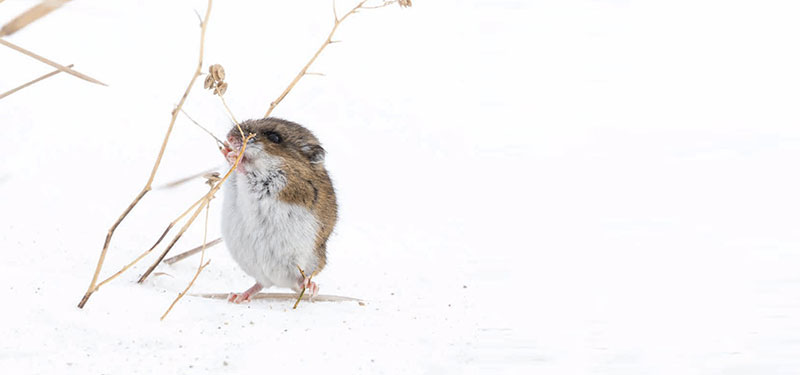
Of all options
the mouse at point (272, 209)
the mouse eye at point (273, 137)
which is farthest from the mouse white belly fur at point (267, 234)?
the mouse eye at point (273, 137)

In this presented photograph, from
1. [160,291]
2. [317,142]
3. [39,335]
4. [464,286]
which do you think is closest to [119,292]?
[160,291]

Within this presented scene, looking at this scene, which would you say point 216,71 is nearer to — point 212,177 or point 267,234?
point 212,177

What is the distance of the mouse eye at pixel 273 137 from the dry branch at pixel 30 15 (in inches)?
69.4

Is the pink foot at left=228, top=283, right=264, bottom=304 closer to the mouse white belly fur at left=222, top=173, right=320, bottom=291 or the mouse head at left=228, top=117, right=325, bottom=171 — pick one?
the mouse white belly fur at left=222, top=173, right=320, bottom=291

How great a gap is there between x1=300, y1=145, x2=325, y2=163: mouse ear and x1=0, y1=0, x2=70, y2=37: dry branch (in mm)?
1907

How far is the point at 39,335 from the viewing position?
317 cm

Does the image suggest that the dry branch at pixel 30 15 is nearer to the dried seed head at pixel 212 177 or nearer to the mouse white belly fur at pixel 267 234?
the dried seed head at pixel 212 177

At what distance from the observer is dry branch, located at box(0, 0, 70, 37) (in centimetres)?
232

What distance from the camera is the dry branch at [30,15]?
7.61 feet

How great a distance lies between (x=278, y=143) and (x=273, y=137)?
0.04 m

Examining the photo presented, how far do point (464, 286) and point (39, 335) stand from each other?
2.30 m

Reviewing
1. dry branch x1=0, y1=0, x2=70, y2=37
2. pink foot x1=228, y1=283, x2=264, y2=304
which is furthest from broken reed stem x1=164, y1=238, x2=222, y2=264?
dry branch x1=0, y1=0, x2=70, y2=37

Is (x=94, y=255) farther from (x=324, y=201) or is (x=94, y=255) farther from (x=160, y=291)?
(x=324, y=201)

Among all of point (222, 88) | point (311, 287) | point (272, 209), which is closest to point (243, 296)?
point (311, 287)
